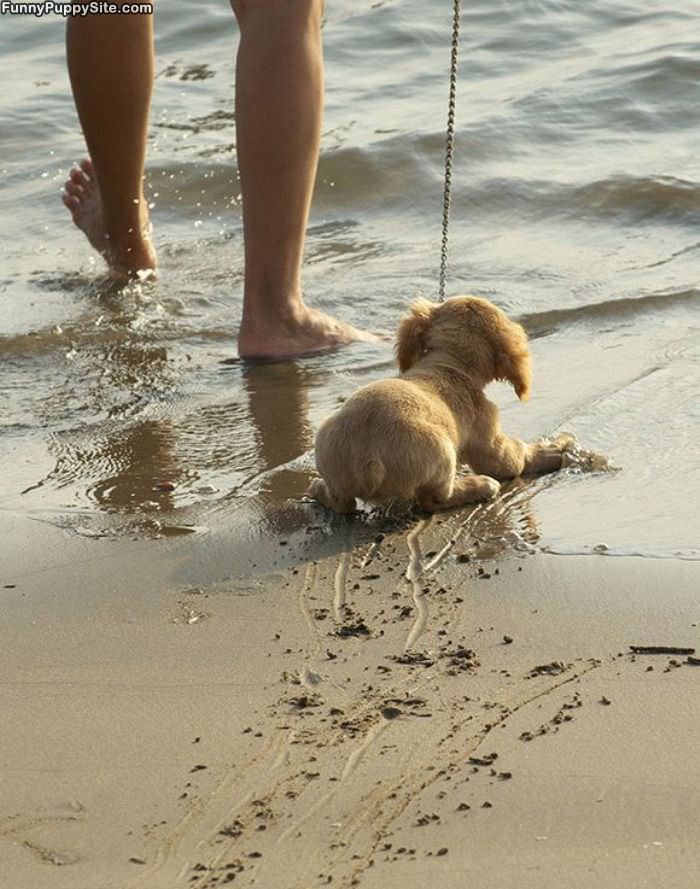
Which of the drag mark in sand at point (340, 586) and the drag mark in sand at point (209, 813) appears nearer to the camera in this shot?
the drag mark in sand at point (209, 813)

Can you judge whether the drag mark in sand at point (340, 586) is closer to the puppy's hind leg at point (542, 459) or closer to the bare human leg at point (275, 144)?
the puppy's hind leg at point (542, 459)

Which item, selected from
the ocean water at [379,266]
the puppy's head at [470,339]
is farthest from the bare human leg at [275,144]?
the puppy's head at [470,339]

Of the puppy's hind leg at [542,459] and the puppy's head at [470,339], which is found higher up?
the puppy's head at [470,339]

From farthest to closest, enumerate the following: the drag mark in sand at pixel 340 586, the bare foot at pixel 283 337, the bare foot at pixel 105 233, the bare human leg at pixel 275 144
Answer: the bare foot at pixel 105 233
the bare foot at pixel 283 337
the bare human leg at pixel 275 144
the drag mark in sand at pixel 340 586

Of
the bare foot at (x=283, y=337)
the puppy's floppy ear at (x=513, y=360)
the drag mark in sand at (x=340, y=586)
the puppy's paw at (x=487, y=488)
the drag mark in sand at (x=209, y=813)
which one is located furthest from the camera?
the bare foot at (x=283, y=337)

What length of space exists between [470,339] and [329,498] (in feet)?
2.17

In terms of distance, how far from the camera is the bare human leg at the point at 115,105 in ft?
19.6

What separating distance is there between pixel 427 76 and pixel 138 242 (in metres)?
4.43

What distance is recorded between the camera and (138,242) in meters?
6.49

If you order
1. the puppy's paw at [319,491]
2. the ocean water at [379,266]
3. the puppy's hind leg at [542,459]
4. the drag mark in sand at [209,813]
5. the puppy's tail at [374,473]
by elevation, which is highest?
the drag mark in sand at [209,813]

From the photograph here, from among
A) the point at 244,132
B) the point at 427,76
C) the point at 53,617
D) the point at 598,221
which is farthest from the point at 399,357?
the point at 427,76

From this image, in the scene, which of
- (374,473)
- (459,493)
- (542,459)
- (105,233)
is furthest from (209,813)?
(105,233)

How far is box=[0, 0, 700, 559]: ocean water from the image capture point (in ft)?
14.3

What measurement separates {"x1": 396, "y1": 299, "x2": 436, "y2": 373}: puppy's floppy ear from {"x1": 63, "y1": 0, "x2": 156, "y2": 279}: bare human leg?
202 cm
